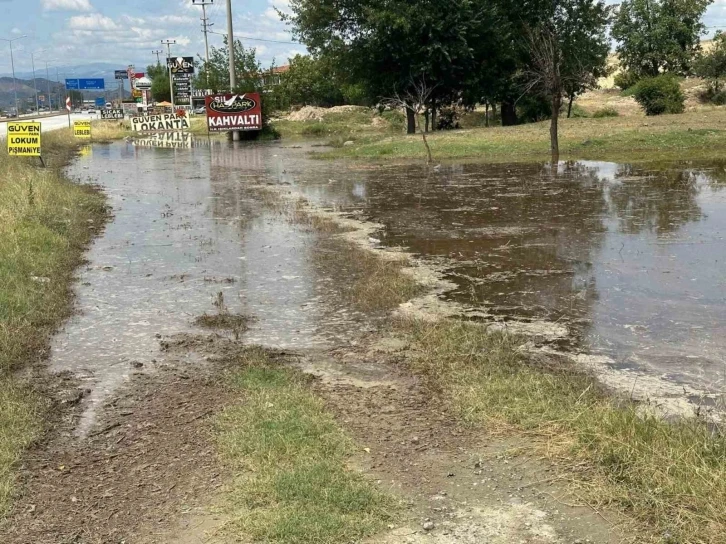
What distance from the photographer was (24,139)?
22.4 m

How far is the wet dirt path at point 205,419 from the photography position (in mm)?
3863

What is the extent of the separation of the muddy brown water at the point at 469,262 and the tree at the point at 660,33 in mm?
39423

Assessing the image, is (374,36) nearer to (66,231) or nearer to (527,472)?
(66,231)

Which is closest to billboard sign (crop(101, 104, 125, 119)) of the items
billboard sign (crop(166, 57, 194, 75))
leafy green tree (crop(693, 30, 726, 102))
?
billboard sign (crop(166, 57, 194, 75))

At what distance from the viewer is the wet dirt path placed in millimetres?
3863

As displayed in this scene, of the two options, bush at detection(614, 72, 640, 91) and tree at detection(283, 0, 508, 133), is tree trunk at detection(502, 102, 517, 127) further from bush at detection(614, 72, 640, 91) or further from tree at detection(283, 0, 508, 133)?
bush at detection(614, 72, 640, 91)

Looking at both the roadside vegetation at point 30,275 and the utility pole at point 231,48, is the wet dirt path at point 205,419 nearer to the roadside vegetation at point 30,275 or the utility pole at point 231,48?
the roadside vegetation at point 30,275

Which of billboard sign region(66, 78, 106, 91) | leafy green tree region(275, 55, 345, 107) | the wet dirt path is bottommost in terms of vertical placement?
the wet dirt path

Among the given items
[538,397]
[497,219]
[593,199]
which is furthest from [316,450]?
[593,199]

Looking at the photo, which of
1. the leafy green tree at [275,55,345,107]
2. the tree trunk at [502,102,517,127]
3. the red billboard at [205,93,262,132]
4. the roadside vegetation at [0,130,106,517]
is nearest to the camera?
the roadside vegetation at [0,130,106,517]

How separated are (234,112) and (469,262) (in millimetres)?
36734

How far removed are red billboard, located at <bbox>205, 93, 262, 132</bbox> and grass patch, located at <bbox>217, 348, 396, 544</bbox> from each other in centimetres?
4053

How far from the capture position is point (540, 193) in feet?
55.8

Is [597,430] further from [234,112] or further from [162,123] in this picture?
[162,123]
